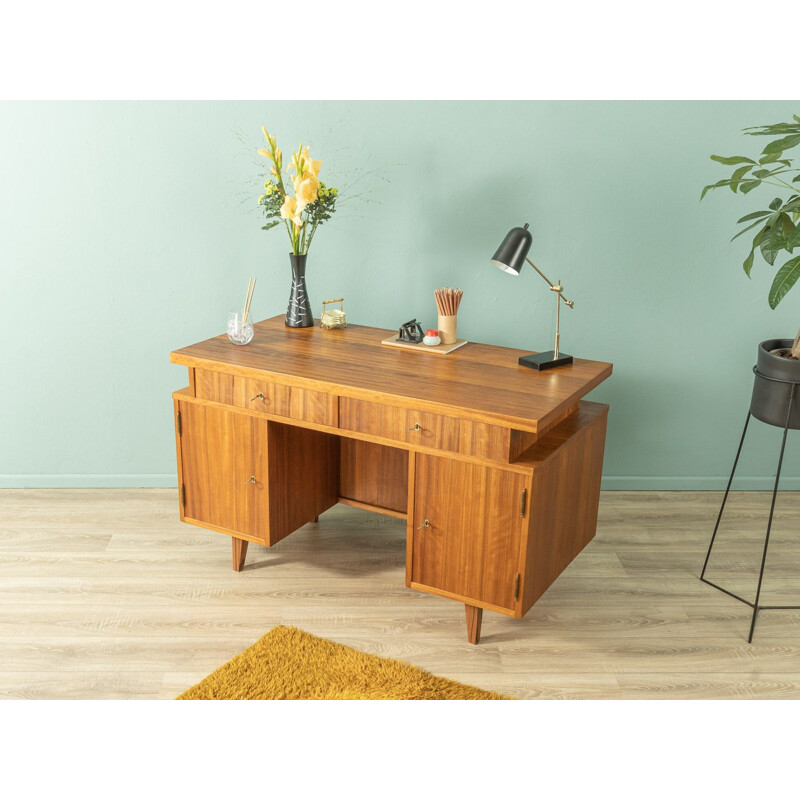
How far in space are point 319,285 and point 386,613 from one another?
135cm

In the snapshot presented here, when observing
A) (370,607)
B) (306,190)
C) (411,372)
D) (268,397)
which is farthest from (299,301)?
(370,607)

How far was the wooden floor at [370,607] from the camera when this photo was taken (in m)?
2.44

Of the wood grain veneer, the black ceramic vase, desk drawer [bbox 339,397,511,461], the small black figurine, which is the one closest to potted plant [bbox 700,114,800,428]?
desk drawer [bbox 339,397,511,461]

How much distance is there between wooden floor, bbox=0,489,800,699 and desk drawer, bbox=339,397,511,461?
621 millimetres

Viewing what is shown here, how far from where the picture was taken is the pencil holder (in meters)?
2.85

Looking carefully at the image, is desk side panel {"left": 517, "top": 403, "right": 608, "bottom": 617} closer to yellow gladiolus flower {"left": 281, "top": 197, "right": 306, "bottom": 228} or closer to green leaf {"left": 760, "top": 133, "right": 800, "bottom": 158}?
green leaf {"left": 760, "top": 133, "right": 800, "bottom": 158}

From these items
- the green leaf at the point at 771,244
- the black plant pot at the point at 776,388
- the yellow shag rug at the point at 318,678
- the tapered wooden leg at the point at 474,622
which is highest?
the green leaf at the point at 771,244

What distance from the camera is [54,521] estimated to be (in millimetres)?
3326

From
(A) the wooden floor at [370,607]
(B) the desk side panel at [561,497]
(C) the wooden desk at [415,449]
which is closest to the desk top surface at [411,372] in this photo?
(C) the wooden desk at [415,449]

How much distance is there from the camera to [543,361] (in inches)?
105

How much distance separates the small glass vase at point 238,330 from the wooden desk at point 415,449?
37 millimetres

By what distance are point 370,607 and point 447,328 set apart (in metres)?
0.94

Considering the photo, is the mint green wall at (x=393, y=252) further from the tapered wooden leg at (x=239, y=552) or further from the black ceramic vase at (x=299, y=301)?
the tapered wooden leg at (x=239, y=552)
